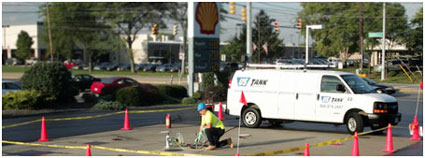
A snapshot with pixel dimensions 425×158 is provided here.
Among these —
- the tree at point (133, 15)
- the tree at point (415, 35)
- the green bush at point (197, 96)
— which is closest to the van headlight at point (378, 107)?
the green bush at point (197, 96)

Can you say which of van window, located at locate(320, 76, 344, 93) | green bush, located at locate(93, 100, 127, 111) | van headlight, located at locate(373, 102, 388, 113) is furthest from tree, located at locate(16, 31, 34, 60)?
van headlight, located at locate(373, 102, 388, 113)

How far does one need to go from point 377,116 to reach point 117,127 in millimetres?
7753

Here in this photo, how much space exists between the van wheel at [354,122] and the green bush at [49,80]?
42.7 feet

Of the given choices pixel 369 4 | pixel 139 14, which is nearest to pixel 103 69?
pixel 139 14

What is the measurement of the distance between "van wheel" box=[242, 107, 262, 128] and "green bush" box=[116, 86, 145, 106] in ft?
29.8

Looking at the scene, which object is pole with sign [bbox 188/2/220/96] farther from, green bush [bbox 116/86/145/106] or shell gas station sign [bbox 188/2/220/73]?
green bush [bbox 116/86/145/106]

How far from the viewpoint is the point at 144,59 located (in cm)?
11012

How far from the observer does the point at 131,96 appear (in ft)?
82.8

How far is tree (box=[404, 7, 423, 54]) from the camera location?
53.9 metres

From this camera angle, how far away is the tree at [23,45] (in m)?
104

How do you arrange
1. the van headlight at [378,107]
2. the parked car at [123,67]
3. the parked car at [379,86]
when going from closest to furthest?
1. the van headlight at [378,107]
2. the parked car at [379,86]
3. the parked car at [123,67]

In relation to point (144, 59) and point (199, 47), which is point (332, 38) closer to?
point (144, 59)

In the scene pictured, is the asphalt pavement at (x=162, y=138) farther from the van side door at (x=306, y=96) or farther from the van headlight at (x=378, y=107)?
the van headlight at (x=378, y=107)

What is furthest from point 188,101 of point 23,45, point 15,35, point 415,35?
point 15,35
